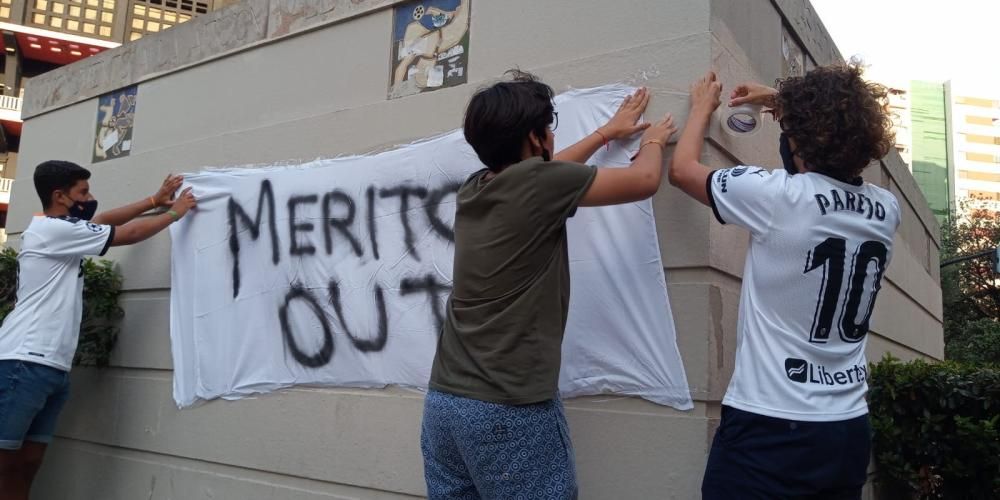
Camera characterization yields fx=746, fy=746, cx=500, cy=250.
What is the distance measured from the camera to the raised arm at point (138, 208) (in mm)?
4086

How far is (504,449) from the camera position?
1.90m

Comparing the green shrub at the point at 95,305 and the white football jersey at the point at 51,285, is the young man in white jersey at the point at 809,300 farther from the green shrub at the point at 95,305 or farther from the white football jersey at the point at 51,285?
the green shrub at the point at 95,305

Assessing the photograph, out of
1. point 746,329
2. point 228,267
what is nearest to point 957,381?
point 746,329

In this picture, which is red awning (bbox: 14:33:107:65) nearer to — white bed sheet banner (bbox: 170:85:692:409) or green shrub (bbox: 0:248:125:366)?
green shrub (bbox: 0:248:125:366)

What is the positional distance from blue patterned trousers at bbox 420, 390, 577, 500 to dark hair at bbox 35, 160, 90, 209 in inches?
116

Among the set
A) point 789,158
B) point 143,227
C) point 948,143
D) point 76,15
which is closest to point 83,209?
point 143,227

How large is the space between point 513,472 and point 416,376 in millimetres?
1249

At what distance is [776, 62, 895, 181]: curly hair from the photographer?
6.53 feet

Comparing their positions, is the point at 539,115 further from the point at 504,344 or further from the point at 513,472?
the point at 513,472

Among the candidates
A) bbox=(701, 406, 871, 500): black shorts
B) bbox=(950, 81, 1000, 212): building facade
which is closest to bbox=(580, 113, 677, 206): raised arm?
bbox=(701, 406, 871, 500): black shorts

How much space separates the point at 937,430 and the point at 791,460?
184 centimetres

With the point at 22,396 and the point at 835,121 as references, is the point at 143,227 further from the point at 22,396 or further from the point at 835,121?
the point at 835,121

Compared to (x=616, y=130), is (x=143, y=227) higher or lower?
lower

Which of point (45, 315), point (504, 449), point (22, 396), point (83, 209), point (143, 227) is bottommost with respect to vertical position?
point (22, 396)
